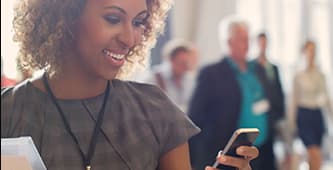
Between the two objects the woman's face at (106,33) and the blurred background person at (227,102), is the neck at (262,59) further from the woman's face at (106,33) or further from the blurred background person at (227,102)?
the woman's face at (106,33)

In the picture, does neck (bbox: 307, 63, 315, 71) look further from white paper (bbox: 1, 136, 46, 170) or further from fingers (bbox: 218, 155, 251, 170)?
white paper (bbox: 1, 136, 46, 170)

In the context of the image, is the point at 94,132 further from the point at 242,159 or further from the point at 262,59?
the point at 262,59

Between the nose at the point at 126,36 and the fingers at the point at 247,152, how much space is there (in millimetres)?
278

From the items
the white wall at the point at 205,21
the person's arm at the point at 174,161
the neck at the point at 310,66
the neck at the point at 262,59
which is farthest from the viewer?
the white wall at the point at 205,21

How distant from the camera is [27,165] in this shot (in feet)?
3.15

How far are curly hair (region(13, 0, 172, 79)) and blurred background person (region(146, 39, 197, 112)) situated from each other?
2418mm

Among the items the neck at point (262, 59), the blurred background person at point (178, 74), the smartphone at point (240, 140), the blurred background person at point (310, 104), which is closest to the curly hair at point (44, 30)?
the smartphone at point (240, 140)

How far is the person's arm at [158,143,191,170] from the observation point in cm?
128

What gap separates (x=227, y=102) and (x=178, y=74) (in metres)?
0.86

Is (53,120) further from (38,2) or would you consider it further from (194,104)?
(194,104)

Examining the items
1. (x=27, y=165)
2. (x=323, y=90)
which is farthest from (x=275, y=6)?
(x=27, y=165)

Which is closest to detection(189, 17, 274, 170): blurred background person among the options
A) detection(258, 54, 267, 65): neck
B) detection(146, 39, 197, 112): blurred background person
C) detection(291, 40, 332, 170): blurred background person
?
detection(258, 54, 267, 65): neck

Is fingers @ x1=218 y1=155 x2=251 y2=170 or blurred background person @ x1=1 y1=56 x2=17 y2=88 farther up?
blurred background person @ x1=1 y1=56 x2=17 y2=88

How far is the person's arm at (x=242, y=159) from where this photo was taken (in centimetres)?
120
